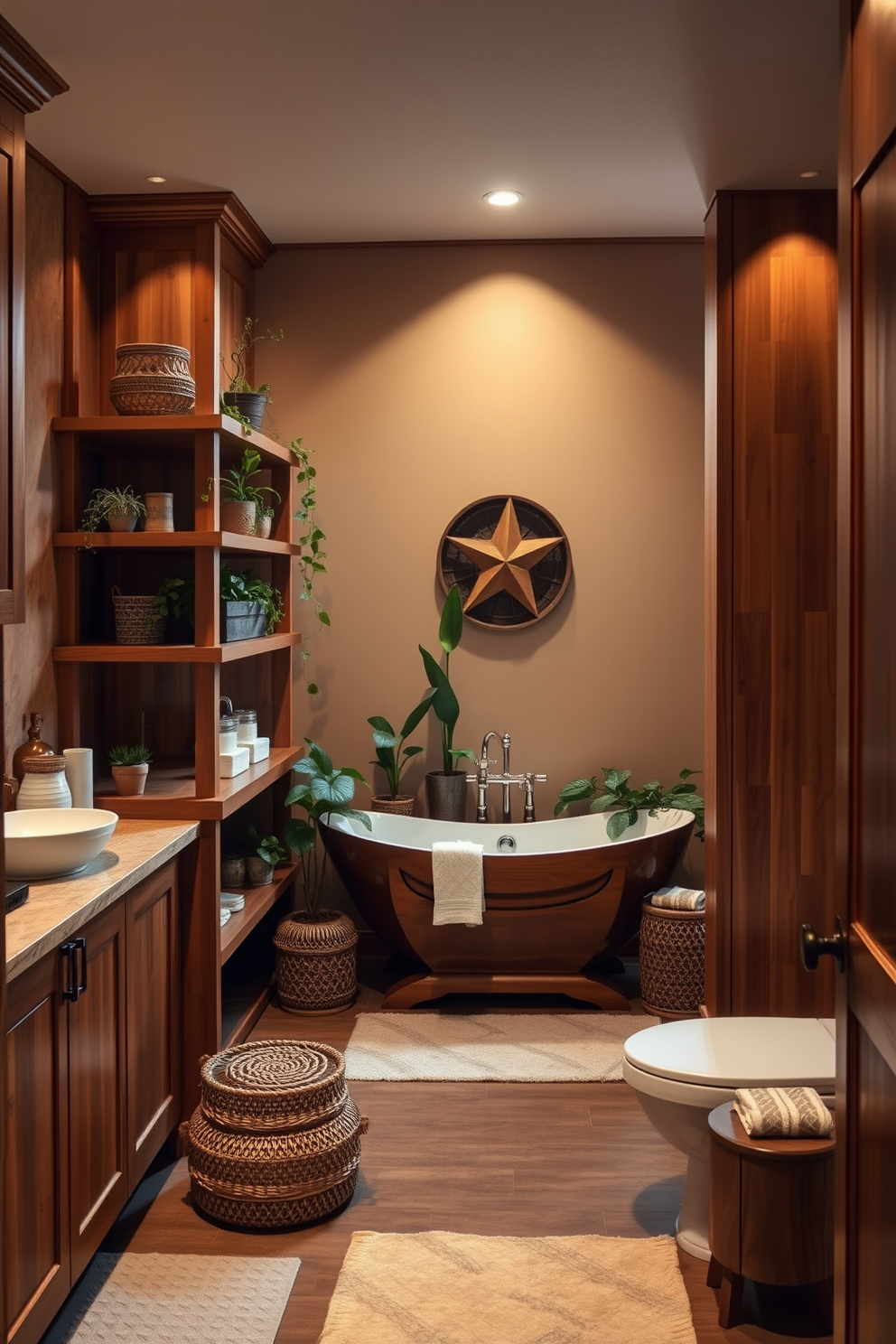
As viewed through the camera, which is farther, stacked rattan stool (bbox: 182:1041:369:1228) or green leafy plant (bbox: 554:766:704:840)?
green leafy plant (bbox: 554:766:704:840)

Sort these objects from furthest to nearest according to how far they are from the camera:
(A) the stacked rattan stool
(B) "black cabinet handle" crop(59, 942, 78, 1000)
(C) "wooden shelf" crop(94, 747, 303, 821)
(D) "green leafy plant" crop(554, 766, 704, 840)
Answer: (D) "green leafy plant" crop(554, 766, 704, 840)
(C) "wooden shelf" crop(94, 747, 303, 821)
(A) the stacked rattan stool
(B) "black cabinet handle" crop(59, 942, 78, 1000)

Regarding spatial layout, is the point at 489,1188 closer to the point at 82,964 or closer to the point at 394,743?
the point at 82,964

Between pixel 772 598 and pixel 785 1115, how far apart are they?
157 centimetres

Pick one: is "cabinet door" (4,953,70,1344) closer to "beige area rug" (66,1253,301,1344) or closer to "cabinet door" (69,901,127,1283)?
"cabinet door" (69,901,127,1283)

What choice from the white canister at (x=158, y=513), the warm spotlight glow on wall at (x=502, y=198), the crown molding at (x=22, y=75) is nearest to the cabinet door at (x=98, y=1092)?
the white canister at (x=158, y=513)

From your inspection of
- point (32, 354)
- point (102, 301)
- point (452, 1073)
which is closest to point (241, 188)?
point (102, 301)

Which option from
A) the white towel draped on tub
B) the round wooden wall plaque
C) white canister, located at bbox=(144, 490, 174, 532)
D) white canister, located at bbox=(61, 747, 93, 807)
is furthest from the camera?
the round wooden wall plaque

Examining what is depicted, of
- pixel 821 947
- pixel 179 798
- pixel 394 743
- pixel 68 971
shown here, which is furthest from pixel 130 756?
pixel 821 947

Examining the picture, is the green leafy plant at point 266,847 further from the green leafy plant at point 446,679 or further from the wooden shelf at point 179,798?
the green leafy plant at point 446,679

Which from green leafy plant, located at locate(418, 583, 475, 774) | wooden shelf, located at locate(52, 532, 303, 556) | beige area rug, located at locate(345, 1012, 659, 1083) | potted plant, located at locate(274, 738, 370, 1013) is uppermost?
wooden shelf, located at locate(52, 532, 303, 556)

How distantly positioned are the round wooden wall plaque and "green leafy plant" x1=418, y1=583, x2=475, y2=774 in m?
0.11

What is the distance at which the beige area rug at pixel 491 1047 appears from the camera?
11.9 ft

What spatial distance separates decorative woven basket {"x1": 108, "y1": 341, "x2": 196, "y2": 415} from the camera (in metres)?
3.43

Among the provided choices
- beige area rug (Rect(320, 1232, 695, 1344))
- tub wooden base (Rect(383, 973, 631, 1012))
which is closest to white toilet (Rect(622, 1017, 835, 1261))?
beige area rug (Rect(320, 1232, 695, 1344))
